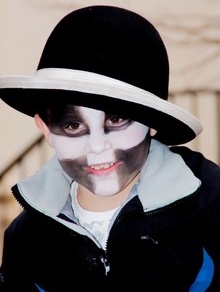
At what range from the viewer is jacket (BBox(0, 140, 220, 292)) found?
1798mm

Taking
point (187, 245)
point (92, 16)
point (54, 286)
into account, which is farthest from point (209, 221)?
point (92, 16)

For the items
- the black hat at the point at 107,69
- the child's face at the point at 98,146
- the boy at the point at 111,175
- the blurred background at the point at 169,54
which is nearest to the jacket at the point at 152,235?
the boy at the point at 111,175

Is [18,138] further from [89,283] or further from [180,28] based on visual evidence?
[89,283]

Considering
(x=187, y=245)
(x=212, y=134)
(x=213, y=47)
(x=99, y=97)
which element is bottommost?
(x=212, y=134)

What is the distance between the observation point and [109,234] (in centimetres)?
183

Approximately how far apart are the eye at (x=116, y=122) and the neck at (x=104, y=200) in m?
0.28

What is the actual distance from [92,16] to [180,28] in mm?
3145

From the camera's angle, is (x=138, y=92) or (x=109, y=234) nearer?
(x=138, y=92)

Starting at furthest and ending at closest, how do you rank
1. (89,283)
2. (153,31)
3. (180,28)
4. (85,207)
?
1. (180,28)
2. (85,207)
3. (89,283)
4. (153,31)

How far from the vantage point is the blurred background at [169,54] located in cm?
476

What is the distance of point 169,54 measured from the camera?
475 cm

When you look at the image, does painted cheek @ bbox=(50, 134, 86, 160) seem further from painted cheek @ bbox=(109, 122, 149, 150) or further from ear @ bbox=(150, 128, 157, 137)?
ear @ bbox=(150, 128, 157, 137)

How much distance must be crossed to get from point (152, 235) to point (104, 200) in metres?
0.24

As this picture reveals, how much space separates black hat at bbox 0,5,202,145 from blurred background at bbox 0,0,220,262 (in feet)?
10.1
